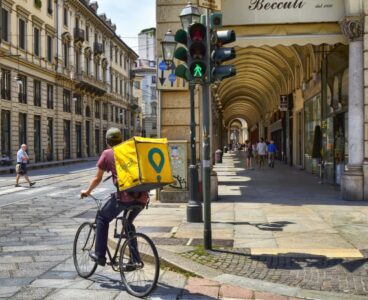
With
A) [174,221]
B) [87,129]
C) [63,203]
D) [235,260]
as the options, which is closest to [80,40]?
[87,129]

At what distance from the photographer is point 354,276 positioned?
578cm

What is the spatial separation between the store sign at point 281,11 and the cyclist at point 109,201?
8204 millimetres

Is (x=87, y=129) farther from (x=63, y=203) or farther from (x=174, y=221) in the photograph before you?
(x=174, y=221)

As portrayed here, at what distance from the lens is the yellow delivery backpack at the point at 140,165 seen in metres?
5.10

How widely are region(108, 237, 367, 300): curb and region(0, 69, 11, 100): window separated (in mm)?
29273

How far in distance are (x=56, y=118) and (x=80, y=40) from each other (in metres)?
9.50

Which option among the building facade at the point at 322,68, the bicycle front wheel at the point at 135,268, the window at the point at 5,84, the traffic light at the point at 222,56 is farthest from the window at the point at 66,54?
the bicycle front wheel at the point at 135,268

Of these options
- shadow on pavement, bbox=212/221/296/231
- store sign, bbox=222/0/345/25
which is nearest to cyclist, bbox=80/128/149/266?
shadow on pavement, bbox=212/221/296/231

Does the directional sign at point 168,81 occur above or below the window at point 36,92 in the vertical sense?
below

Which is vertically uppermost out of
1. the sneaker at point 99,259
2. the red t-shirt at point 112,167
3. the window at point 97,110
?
the window at point 97,110

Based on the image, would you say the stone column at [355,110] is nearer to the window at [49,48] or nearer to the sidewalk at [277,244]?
the sidewalk at [277,244]

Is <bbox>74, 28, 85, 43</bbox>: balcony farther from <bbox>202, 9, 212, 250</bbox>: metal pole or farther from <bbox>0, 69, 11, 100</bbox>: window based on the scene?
<bbox>202, 9, 212, 250</bbox>: metal pole

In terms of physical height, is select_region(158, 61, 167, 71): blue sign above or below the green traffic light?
above

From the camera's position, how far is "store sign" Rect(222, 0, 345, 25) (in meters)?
12.8
